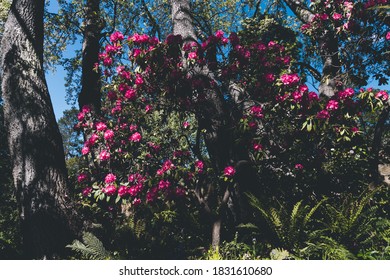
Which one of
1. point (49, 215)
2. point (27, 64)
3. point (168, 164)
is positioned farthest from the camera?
point (168, 164)

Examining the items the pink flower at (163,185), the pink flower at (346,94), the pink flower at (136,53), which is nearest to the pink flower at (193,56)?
the pink flower at (136,53)

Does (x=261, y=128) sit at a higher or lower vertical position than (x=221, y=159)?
higher

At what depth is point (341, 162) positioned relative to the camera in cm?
646

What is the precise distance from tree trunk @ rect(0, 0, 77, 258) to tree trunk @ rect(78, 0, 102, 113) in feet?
9.83

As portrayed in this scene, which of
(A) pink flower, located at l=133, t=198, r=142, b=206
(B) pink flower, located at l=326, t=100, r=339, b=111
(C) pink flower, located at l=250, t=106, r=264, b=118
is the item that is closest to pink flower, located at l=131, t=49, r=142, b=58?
(C) pink flower, located at l=250, t=106, r=264, b=118

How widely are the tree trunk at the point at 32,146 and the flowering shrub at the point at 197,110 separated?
Answer: 69 cm

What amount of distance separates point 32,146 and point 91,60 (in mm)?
4468

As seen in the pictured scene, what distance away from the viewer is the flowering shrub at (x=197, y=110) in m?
4.27

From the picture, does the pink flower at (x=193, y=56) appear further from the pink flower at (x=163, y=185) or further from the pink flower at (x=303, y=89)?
the pink flower at (x=163, y=185)

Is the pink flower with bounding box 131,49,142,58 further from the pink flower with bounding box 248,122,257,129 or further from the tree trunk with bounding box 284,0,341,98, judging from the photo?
the tree trunk with bounding box 284,0,341,98
